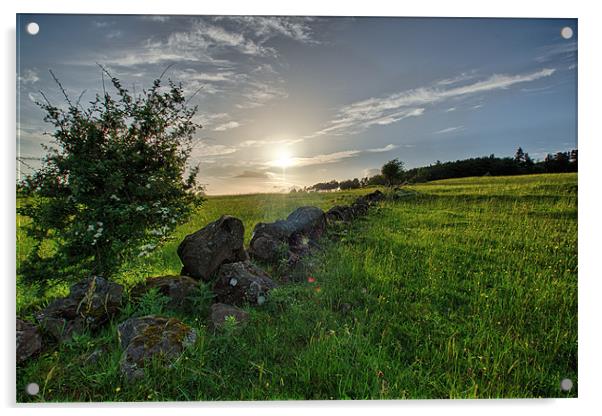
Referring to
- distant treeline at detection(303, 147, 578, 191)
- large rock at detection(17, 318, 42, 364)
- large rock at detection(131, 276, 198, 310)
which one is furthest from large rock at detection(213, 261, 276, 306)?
large rock at detection(17, 318, 42, 364)

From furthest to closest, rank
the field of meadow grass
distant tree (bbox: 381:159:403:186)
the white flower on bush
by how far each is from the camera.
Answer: distant tree (bbox: 381:159:403:186) < the white flower on bush < the field of meadow grass

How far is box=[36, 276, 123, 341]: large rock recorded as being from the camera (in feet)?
11.3

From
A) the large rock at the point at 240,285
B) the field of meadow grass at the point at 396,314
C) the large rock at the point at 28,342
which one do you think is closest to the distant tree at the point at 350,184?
the field of meadow grass at the point at 396,314

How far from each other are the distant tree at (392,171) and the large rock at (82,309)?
9.62 feet

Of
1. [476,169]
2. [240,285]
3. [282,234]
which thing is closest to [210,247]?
[240,285]

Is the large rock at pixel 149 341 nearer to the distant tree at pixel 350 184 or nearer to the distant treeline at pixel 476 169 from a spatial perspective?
the distant treeline at pixel 476 169

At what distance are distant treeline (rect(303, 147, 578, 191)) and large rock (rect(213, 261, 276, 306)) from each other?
3.59 feet

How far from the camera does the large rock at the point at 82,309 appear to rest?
3439mm

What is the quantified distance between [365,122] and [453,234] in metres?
1.56

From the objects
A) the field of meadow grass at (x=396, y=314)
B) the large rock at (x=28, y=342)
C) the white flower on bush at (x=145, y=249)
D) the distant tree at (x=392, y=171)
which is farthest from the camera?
the distant tree at (x=392, y=171)

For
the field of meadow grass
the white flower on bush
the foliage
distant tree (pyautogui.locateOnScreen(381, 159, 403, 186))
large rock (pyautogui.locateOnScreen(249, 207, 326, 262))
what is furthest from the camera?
large rock (pyautogui.locateOnScreen(249, 207, 326, 262))

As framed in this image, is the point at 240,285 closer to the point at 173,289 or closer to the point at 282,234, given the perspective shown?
the point at 173,289

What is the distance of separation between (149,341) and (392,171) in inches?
113

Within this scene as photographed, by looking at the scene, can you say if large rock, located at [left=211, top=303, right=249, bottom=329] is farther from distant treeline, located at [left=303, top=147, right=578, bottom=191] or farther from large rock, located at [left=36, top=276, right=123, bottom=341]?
distant treeline, located at [left=303, top=147, right=578, bottom=191]
